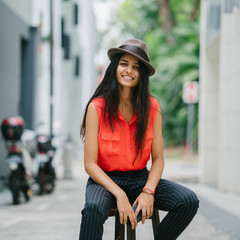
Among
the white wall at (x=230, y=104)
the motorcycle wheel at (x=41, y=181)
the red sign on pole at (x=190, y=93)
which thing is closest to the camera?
the white wall at (x=230, y=104)

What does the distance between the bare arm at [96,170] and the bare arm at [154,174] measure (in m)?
0.09

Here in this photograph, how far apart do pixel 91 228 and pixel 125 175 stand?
1.75ft

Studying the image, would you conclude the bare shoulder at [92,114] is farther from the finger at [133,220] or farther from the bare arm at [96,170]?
the finger at [133,220]

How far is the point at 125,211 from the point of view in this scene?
11.6 feet

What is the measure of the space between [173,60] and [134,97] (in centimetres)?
2194

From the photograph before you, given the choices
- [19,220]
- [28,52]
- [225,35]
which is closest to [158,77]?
[28,52]

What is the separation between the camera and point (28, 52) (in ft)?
48.9

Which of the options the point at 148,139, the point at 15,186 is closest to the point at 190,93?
the point at 15,186

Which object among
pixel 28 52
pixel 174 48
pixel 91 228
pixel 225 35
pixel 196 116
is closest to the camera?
pixel 91 228

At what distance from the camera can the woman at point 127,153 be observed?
358cm

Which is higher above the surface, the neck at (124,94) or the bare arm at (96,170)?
the neck at (124,94)

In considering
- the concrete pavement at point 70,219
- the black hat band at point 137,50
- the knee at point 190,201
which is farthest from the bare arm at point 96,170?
the concrete pavement at point 70,219

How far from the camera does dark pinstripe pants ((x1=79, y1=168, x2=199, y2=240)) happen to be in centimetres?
341

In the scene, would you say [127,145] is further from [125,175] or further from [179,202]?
[179,202]
